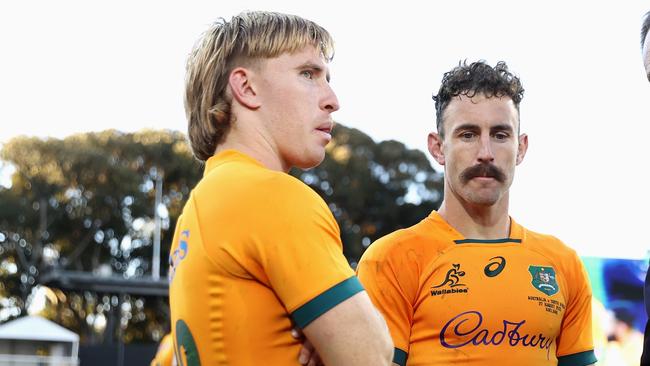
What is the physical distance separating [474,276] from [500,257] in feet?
0.63

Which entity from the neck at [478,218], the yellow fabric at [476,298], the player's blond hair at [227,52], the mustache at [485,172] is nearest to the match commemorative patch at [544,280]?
the yellow fabric at [476,298]

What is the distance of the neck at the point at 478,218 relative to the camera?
4410 millimetres

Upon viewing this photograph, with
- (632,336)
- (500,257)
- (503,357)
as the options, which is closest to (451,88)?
(500,257)

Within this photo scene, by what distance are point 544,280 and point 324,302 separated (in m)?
2.16

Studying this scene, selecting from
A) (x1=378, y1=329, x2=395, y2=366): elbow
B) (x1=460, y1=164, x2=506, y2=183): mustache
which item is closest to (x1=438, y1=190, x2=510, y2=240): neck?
(x1=460, y1=164, x2=506, y2=183): mustache

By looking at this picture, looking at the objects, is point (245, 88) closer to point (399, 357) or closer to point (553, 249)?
point (399, 357)

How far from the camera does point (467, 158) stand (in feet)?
14.2

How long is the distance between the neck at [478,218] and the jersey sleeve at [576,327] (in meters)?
→ 0.41

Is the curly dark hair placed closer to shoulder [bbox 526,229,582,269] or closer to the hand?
shoulder [bbox 526,229,582,269]

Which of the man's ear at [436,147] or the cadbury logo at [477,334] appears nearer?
the cadbury logo at [477,334]

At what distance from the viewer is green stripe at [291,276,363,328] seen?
2338 millimetres

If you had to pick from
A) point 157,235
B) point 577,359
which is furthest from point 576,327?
point 157,235

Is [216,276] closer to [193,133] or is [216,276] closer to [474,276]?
[193,133]

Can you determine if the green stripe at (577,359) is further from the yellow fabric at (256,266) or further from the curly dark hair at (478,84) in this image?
the yellow fabric at (256,266)
